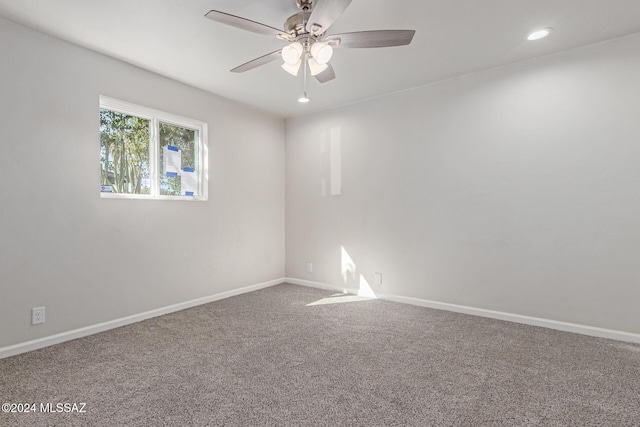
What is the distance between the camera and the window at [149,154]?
9.92 ft

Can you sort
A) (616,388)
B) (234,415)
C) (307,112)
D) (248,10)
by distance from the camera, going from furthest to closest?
(307,112) → (248,10) → (616,388) → (234,415)

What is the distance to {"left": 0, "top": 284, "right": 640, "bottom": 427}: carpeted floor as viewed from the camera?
5.52 feet

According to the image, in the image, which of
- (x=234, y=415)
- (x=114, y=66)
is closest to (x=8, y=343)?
(x=234, y=415)

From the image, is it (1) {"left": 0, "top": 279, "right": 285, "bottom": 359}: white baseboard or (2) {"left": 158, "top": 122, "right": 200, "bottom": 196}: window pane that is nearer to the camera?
(1) {"left": 0, "top": 279, "right": 285, "bottom": 359}: white baseboard

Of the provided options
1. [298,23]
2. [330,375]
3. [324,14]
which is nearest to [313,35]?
[298,23]

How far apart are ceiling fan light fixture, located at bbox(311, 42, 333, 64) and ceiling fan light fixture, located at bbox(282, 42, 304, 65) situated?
0.09m

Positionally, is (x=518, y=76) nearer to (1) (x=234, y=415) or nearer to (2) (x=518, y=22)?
(2) (x=518, y=22)

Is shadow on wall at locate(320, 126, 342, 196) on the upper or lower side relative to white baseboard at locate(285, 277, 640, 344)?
upper

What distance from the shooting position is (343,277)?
14.0ft

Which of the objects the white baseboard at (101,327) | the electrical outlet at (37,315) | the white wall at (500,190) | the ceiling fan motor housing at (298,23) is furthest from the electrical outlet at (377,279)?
the electrical outlet at (37,315)

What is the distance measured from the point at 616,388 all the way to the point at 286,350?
2.12 m

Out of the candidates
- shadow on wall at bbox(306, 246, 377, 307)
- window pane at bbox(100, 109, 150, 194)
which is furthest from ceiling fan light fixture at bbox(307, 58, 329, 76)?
shadow on wall at bbox(306, 246, 377, 307)

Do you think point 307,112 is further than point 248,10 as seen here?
Yes

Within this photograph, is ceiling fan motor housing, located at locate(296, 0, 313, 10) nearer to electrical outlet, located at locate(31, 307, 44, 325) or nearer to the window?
the window
